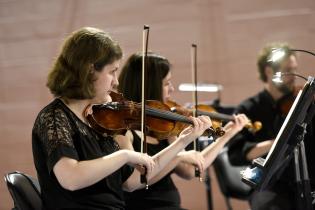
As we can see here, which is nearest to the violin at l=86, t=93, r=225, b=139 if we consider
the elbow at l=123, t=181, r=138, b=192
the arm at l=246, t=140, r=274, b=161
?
the elbow at l=123, t=181, r=138, b=192

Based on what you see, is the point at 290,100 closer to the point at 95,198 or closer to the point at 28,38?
the point at 95,198

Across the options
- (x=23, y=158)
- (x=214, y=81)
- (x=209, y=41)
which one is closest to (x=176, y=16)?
(x=209, y=41)

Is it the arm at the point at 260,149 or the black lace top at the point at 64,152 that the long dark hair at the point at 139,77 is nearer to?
the black lace top at the point at 64,152

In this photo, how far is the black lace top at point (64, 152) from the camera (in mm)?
1803

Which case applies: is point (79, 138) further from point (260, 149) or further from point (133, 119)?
point (260, 149)

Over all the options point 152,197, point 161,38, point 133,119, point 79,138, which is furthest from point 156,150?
point 161,38

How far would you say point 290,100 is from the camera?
2992 millimetres

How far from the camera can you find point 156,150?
258 centimetres

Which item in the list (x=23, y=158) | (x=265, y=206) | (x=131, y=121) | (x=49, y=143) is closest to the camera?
(x=49, y=143)

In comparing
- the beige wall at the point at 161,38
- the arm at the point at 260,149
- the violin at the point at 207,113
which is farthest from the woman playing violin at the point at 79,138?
the beige wall at the point at 161,38

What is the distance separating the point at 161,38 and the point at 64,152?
2.35 m

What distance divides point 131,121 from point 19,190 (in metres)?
0.49

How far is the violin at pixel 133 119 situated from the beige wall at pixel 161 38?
1.59 meters

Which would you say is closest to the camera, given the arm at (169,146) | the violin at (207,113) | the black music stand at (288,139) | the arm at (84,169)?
the arm at (84,169)
